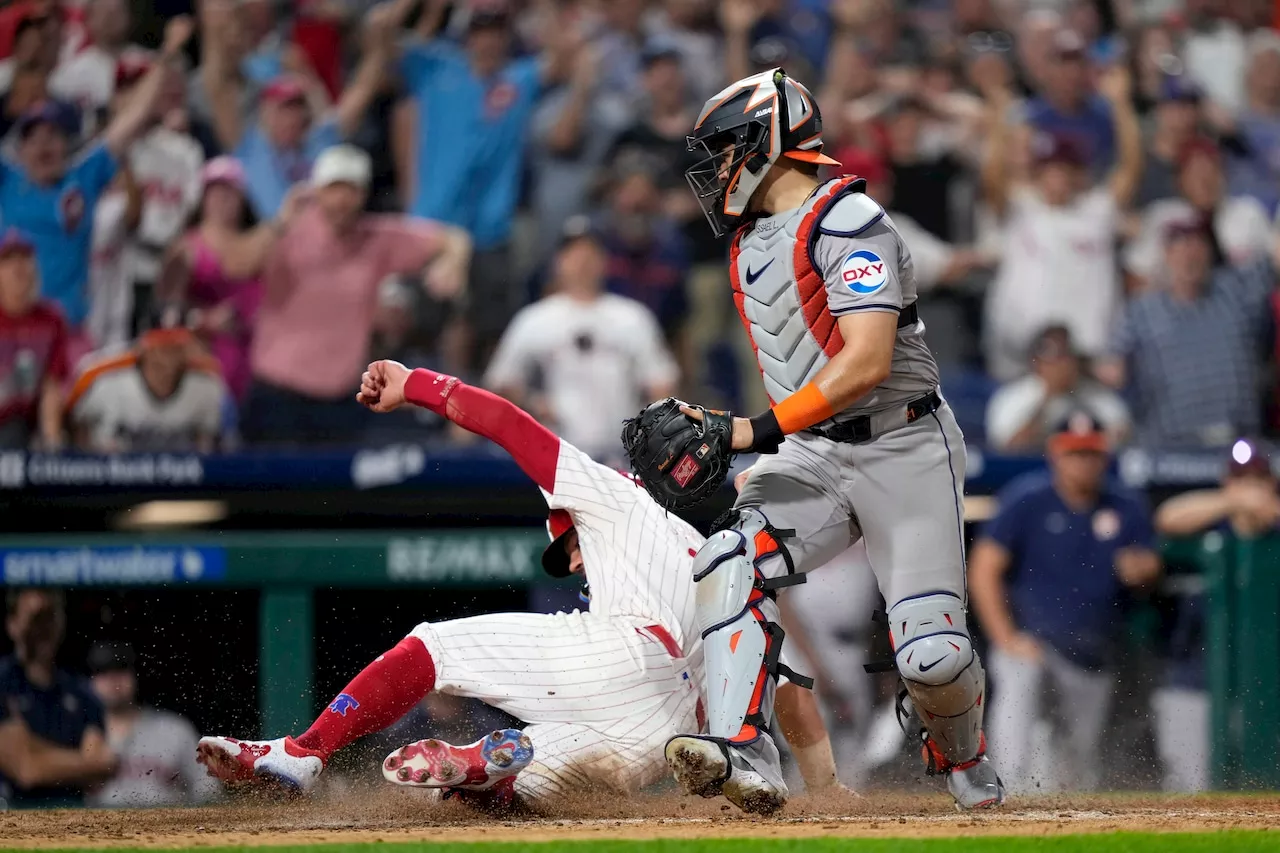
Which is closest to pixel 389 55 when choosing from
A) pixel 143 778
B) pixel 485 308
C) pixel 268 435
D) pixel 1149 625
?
pixel 485 308

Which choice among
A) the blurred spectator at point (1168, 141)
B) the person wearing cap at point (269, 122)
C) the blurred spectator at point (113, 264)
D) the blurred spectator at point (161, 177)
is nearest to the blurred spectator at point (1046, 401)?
the blurred spectator at point (1168, 141)

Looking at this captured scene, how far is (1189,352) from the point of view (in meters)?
8.11

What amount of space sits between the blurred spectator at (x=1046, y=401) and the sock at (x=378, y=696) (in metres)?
4.00

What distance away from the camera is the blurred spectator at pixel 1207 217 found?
849 cm

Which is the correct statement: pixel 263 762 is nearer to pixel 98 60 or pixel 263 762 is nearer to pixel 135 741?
pixel 135 741

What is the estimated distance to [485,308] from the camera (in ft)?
26.9

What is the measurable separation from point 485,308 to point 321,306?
80 cm

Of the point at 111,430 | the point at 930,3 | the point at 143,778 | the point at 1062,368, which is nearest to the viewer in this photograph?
the point at 143,778

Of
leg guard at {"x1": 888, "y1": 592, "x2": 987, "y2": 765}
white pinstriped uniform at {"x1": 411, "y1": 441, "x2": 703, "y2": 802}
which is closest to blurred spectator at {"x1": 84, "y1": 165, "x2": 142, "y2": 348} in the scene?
white pinstriped uniform at {"x1": 411, "y1": 441, "x2": 703, "y2": 802}

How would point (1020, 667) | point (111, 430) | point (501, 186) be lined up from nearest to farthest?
point (1020, 667)
point (111, 430)
point (501, 186)

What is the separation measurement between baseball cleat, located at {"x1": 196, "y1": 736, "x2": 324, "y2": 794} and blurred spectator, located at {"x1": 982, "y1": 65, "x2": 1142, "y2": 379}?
4.79m

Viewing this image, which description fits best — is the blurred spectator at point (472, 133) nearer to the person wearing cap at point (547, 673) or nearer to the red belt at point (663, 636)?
the person wearing cap at point (547, 673)

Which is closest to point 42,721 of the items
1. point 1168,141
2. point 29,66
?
point 29,66

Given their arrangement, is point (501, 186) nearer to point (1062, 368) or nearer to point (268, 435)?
point (268, 435)
